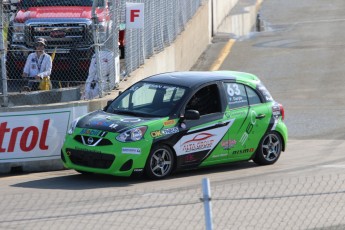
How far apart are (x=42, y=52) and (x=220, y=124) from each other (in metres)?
3.93

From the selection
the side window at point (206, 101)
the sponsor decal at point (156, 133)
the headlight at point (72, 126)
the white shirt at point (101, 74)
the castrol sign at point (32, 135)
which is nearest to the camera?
the sponsor decal at point (156, 133)

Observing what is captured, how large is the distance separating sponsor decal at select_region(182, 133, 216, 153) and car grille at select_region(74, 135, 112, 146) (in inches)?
47.6

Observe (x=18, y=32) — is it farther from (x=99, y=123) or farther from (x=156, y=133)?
(x=156, y=133)

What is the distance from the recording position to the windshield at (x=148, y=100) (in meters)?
14.2

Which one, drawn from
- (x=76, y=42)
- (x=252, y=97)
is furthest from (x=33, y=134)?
(x=76, y=42)

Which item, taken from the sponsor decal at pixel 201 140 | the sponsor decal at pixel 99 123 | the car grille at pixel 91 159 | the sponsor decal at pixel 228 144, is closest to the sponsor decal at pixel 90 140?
the car grille at pixel 91 159

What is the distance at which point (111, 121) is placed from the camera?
45.4 feet

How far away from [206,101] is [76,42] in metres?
4.98

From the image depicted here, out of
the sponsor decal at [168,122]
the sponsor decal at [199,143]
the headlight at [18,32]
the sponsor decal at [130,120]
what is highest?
the headlight at [18,32]

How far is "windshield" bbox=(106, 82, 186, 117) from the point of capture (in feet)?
46.5

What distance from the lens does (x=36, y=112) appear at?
1487cm

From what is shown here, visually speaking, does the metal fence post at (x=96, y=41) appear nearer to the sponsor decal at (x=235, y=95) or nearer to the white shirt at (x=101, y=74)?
the white shirt at (x=101, y=74)

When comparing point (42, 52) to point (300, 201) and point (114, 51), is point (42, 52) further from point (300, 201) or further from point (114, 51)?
point (300, 201)

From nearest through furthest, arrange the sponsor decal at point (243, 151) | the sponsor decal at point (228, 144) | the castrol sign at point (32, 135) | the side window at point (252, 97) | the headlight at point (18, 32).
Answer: the sponsor decal at point (228, 144) → the sponsor decal at point (243, 151) → the castrol sign at point (32, 135) → the side window at point (252, 97) → the headlight at point (18, 32)
